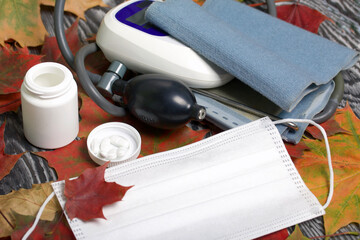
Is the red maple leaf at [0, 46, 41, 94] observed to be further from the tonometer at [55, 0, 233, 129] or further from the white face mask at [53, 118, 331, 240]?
the white face mask at [53, 118, 331, 240]

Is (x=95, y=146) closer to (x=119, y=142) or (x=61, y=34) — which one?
(x=119, y=142)

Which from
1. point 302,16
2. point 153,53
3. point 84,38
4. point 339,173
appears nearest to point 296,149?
point 339,173

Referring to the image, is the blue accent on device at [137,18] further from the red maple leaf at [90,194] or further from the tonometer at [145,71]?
the red maple leaf at [90,194]

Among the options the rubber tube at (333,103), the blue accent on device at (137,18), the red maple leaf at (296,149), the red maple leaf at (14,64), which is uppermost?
the rubber tube at (333,103)

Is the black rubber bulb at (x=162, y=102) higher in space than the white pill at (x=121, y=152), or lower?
higher

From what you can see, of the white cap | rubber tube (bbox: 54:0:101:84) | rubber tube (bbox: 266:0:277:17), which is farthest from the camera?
rubber tube (bbox: 266:0:277:17)

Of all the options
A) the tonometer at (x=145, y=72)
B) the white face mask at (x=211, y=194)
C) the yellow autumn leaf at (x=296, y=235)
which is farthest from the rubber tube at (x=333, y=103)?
the yellow autumn leaf at (x=296, y=235)

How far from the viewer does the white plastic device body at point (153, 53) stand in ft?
3.15

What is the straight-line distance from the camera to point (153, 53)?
96 cm

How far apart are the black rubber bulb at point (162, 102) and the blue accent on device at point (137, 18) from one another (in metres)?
0.12

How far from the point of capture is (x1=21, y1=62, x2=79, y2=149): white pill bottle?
817 millimetres

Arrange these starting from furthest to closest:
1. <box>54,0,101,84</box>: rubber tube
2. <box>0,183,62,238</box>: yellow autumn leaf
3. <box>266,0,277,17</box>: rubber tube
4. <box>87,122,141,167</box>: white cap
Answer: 1. <box>266,0,277,17</box>: rubber tube
2. <box>54,0,101,84</box>: rubber tube
3. <box>87,122,141,167</box>: white cap
4. <box>0,183,62,238</box>: yellow autumn leaf

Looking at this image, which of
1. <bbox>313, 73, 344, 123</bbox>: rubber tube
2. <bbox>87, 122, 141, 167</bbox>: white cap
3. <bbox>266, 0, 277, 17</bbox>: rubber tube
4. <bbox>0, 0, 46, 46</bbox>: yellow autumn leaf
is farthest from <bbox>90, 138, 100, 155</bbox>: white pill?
<bbox>266, 0, 277, 17</bbox>: rubber tube

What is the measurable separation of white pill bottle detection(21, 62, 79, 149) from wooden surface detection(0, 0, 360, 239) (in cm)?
4
